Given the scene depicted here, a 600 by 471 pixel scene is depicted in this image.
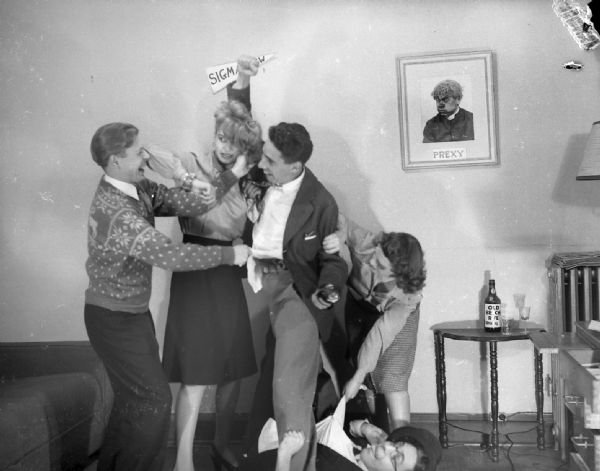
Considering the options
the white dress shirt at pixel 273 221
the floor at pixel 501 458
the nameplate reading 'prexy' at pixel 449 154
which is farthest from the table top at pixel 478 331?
the white dress shirt at pixel 273 221

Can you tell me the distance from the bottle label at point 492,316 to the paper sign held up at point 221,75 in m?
1.40

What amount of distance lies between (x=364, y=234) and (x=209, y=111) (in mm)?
773

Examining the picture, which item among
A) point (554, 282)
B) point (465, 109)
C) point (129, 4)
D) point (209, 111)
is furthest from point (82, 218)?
point (554, 282)

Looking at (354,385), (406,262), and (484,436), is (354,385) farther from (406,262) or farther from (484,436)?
(484,436)

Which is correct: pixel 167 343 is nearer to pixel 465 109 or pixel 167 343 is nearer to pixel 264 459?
pixel 264 459

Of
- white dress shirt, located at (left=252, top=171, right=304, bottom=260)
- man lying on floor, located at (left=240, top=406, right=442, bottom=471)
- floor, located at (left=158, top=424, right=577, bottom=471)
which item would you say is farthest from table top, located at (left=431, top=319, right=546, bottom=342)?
white dress shirt, located at (left=252, top=171, right=304, bottom=260)

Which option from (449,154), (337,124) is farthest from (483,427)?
(337,124)

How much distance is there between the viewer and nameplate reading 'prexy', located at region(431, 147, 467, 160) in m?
2.99

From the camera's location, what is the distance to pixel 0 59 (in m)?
2.61

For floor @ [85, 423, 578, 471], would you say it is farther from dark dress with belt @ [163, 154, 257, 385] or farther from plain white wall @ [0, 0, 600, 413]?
dark dress with belt @ [163, 154, 257, 385]

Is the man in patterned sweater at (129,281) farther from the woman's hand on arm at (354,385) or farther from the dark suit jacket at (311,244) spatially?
the woman's hand on arm at (354,385)

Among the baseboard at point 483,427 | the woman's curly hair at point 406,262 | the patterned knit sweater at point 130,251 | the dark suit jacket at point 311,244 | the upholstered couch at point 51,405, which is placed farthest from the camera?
the baseboard at point 483,427

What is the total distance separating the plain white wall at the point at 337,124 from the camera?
2637 mm

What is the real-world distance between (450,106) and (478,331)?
95 centimetres
